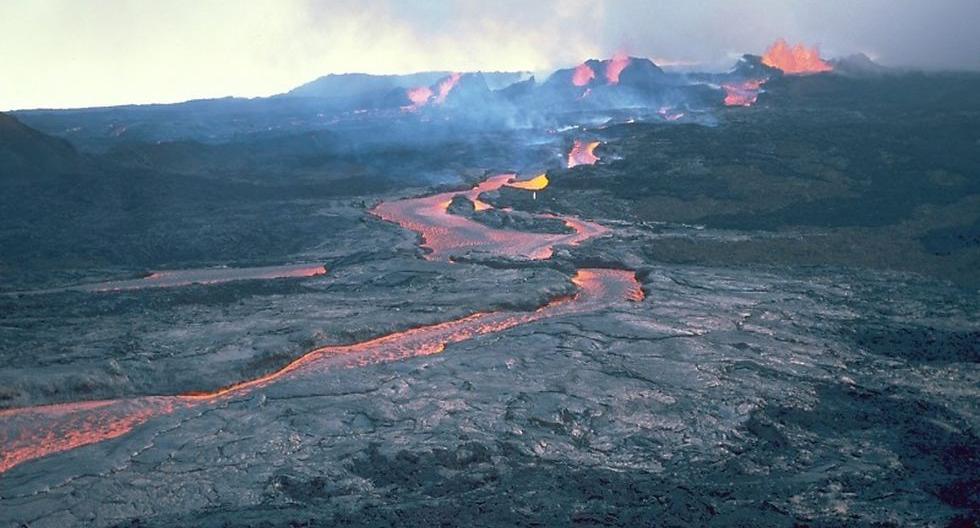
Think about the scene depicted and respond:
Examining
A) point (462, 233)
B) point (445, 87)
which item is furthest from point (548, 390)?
point (445, 87)

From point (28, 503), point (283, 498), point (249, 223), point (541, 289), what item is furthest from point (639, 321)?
point (249, 223)

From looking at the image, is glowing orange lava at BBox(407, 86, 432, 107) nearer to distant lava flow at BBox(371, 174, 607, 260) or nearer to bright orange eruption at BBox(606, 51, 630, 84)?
bright orange eruption at BBox(606, 51, 630, 84)

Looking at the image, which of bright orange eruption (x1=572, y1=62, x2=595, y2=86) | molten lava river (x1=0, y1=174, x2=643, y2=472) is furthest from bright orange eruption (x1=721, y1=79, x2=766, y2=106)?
molten lava river (x1=0, y1=174, x2=643, y2=472)

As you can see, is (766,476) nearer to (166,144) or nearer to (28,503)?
(28,503)

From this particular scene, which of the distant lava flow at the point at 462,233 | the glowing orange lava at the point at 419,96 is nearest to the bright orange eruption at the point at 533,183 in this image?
the distant lava flow at the point at 462,233

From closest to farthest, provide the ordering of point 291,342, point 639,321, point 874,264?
1. point 291,342
2. point 639,321
3. point 874,264

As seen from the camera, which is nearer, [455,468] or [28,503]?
[28,503]

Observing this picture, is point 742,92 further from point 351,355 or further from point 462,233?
point 351,355
